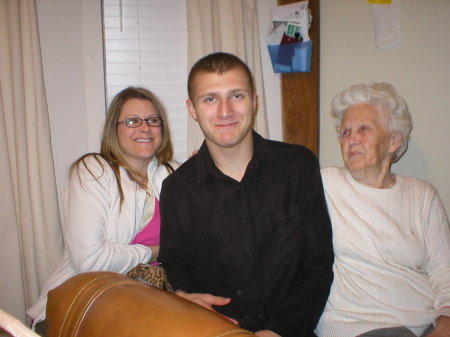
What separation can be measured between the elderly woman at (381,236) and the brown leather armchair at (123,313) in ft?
3.18

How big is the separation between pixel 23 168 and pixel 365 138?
6.17ft

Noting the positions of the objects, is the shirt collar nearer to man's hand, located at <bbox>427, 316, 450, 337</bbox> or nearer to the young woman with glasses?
the young woman with glasses

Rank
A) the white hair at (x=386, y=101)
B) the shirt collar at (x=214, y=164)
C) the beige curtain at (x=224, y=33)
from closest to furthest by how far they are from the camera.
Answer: the shirt collar at (x=214, y=164)
the white hair at (x=386, y=101)
the beige curtain at (x=224, y=33)

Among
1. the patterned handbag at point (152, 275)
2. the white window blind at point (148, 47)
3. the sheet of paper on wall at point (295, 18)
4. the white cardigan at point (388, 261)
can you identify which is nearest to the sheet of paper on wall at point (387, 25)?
the sheet of paper on wall at point (295, 18)

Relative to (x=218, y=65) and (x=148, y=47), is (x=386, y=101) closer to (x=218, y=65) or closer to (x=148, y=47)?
(x=218, y=65)

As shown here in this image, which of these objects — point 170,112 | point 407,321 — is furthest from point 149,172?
point 407,321

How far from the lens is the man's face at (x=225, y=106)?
1.37 m

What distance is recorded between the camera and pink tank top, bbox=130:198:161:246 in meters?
1.84

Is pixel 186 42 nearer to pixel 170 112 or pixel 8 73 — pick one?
pixel 170 112

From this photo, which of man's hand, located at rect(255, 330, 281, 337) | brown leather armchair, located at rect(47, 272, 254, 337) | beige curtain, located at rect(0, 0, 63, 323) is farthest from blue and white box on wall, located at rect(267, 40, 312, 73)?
brown leather armchair, located at rect(47, 272, 254, 337)

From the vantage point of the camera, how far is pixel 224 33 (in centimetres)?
219

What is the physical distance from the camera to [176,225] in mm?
1521

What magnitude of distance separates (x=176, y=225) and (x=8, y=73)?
1398 mm

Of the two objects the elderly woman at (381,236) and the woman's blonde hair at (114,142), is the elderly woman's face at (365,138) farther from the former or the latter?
the woman's blonde hair at (114,142)
